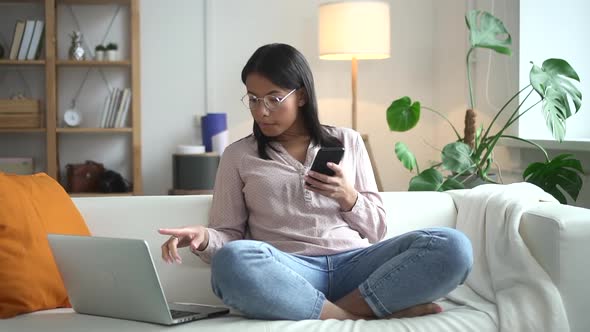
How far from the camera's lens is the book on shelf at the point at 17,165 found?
4.80m

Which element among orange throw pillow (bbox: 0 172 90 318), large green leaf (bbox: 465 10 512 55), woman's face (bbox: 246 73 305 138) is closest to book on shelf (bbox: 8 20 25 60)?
large green leaf (bbox: 465 10 512 55)

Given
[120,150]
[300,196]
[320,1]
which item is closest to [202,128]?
[120,150]

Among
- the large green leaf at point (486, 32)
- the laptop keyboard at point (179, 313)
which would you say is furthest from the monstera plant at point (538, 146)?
the laptop keyboard at point (179, 313)

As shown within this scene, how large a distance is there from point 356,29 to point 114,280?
2.87m

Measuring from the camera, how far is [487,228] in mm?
2416

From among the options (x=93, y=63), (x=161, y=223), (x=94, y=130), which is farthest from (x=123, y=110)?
(x=161, y=223)

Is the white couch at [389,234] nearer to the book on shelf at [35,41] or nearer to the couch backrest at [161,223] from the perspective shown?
the couch backrest at [161,223]

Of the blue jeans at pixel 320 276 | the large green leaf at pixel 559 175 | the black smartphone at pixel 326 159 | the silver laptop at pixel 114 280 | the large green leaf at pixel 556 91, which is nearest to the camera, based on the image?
the silver laptop at pixel 114 280

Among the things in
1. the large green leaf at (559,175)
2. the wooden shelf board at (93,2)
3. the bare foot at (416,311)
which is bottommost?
the bare foot at (416,311)

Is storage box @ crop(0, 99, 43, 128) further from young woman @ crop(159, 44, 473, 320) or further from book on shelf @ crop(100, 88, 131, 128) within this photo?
young woman @ crop(159, 44, 473, 320)

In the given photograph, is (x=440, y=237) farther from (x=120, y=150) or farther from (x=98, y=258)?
(x=120, y=150)

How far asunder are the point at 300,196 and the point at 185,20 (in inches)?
117

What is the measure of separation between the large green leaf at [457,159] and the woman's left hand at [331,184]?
125 centimetres

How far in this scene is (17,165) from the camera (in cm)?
484
